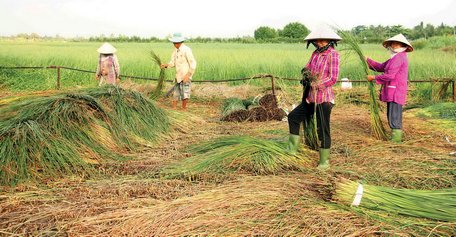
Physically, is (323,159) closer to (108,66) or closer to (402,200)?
(402,200)

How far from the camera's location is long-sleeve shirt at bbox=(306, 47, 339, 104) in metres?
3.98

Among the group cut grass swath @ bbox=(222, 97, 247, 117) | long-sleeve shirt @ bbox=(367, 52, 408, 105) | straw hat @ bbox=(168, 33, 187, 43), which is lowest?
cut grass swath @ bbox=(222, 97, 247, 117)

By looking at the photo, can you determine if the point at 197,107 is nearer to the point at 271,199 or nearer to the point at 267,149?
the point at 267,149

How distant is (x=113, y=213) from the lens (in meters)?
3.00

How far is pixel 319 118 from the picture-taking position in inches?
162

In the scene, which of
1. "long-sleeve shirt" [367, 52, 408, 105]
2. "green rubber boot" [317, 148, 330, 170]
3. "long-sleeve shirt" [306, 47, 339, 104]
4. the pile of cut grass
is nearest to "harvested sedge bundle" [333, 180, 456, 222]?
"green rubber boot" [317, 148, 330, 170]

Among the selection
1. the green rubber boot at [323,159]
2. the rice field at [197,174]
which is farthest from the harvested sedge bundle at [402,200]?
the green rubber boot at [323,159]

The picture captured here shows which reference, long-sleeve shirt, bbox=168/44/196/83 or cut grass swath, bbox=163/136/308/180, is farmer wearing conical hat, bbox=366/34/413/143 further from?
long-sleeve shirt, bbox=168/44/196/83

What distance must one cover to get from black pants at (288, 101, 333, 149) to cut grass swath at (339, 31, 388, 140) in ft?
3.03

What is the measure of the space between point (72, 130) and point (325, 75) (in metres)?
2.40

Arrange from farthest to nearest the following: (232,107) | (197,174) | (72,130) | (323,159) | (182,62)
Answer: (182,62) < (232,107) < (72,130) < (323,159) < (197,174)

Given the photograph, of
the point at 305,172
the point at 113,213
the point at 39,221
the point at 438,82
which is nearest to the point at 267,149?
the point at 305,172

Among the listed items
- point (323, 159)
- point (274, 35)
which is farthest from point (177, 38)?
point (274, 35)

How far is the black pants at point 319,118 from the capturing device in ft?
13.2
